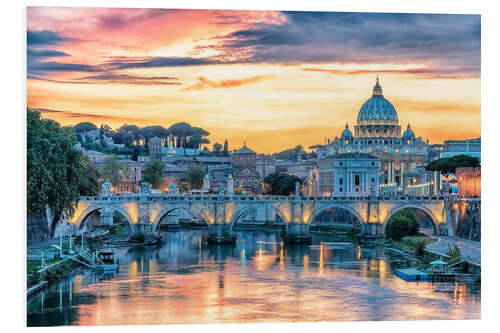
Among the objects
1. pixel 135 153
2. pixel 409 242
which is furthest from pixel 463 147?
pixel 135 153

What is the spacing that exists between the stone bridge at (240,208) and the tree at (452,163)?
1722cm

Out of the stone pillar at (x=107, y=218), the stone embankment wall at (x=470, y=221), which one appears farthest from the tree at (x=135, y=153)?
the stone embankment wall at (x=470, y=221)

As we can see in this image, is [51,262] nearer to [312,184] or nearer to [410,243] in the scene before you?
[410,243]

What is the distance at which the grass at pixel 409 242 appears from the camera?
41.2 meters

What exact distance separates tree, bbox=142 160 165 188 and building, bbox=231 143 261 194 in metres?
18.4

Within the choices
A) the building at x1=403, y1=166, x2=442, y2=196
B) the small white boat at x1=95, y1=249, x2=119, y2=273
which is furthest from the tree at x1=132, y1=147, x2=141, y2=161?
the small white boat at x1=95, y1=249, x2=119, y2=273

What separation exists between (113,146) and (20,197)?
81402mm

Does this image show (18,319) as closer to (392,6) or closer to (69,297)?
(69,297)

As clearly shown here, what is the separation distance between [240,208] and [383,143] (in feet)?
200

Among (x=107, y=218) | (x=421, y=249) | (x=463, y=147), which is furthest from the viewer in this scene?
(x=463, y=147)

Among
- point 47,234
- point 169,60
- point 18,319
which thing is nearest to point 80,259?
point 47,234

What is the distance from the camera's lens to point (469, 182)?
145 ft

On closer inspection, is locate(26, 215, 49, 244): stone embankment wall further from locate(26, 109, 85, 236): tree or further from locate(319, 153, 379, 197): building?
locate(319, 153, 379, 197): building

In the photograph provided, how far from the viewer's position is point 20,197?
20984mm
